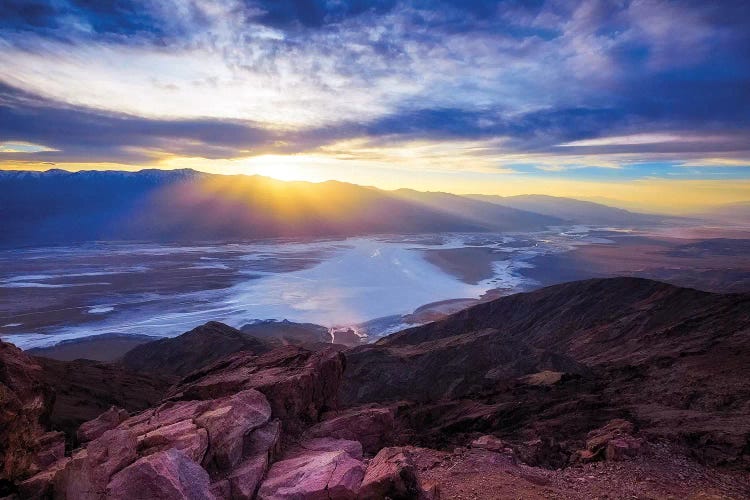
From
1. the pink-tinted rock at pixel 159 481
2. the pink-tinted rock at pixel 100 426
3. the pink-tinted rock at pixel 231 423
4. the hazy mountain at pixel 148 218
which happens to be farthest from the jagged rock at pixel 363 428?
the hazy mountain at pixel 148 218

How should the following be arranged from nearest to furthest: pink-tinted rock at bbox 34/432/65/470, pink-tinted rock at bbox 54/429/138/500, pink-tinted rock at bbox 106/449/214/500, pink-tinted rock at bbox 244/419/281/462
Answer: pink-tinted rock at bbox 106/449/214/500 → pink-tinted rock at bbox 54/429/138/500 → pink-tinted rock at bbox 244/419/281/462 → pink-tinted rock at bbox 34/432/65/470

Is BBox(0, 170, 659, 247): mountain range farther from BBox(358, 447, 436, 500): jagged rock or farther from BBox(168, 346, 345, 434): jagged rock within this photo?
BBox(358, 447, 436, 500): jagged rock

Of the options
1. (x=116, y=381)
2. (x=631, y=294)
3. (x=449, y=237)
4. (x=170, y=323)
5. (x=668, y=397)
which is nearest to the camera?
(x=668, y=397)

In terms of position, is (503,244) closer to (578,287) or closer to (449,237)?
(449,237)

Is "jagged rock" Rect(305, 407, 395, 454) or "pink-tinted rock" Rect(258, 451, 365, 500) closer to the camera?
"pink-tinted rock" Rect(258, 451, 365, 500)

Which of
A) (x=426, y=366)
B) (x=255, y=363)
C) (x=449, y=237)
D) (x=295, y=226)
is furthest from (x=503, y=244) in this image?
(x=255, y=363)

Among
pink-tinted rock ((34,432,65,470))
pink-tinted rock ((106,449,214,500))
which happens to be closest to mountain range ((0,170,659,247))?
pink-tinted rock ((34,432,65,470))
